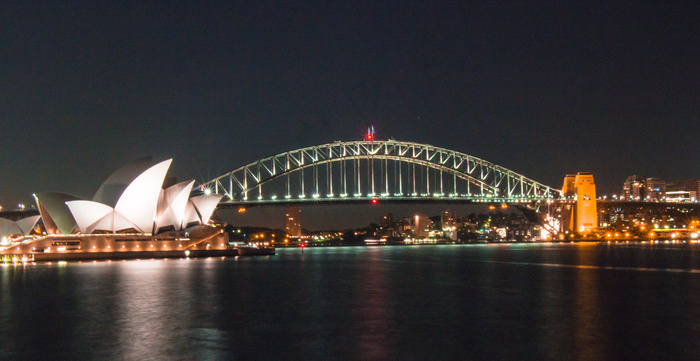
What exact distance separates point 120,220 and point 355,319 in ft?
122

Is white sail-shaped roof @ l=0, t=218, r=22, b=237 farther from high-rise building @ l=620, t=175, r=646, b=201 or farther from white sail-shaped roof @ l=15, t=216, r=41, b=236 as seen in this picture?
high-rise building @ l=620, t=175, r=646, b=201

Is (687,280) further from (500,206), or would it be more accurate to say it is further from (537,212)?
(537,212)

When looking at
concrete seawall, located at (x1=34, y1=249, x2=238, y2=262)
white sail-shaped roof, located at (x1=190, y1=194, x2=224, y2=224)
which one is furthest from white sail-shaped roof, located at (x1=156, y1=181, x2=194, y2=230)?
white sail-shaped roof, located at (x1=190, y1=194, x2=224, y2=224)

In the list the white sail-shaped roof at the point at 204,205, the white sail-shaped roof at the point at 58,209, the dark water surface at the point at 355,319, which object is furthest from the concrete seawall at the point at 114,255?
the dark water surface at the point at 355,319

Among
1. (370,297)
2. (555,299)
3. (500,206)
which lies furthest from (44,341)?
(500,206)

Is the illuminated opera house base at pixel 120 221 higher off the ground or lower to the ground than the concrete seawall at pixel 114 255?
higher

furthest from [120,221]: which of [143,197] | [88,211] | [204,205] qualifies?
[204,205]

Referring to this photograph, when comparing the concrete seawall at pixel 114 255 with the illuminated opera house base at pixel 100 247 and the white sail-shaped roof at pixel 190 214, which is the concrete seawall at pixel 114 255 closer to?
the illuminated opera house base at pixel 100 247

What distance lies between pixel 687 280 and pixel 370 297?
45.8 ft

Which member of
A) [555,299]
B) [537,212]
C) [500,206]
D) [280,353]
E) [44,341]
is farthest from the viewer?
[537,212]

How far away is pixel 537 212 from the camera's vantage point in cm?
8544

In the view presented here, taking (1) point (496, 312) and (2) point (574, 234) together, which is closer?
(1) point (496, 312)

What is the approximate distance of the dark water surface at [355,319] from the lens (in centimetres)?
1143

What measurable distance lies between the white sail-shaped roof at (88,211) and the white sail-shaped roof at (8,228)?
1981cm
